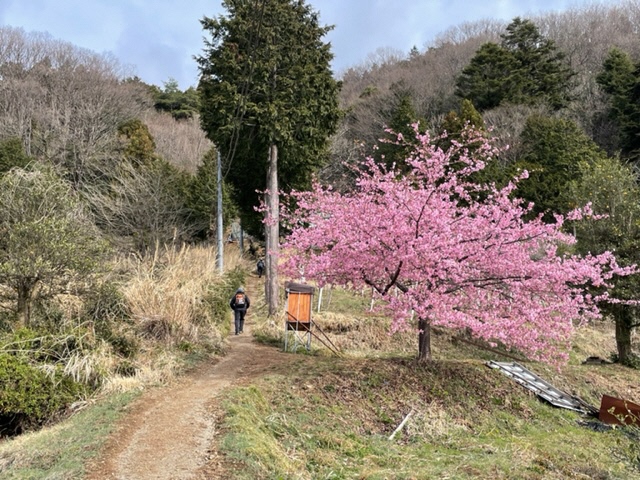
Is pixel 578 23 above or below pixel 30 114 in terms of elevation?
above

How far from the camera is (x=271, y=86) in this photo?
14.7m

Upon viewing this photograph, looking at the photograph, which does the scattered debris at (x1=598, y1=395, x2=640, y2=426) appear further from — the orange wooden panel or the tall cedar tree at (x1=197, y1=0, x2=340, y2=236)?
the tall cedar tree at (x1=197, y1=0, x2=340, y2=236)

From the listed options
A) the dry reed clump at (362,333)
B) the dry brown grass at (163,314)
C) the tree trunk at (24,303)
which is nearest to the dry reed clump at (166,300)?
the dry brown grass at (163,314)

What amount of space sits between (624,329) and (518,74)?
2347cm

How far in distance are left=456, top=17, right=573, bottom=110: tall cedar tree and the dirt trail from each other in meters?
29.7

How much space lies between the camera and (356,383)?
837 cm

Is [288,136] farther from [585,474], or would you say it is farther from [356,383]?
[585,474]

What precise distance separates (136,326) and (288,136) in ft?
24.4

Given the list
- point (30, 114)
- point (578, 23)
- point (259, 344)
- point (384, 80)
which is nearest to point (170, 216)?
point (259, 344)

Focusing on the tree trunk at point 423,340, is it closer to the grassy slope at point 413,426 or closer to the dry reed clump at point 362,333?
the grassy slope at point 413,426

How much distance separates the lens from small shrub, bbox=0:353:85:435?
6.54m

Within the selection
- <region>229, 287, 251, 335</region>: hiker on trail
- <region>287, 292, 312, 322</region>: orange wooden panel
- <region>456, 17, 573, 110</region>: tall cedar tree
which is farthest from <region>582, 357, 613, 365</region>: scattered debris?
<region>456, 17, 573, 110</region>: tall cedar tree

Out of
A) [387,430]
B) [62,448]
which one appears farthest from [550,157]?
[62,448]

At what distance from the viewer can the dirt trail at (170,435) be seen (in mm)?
4551
